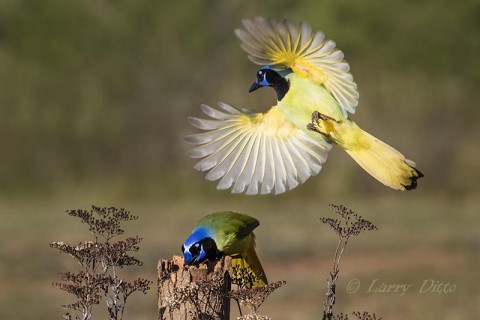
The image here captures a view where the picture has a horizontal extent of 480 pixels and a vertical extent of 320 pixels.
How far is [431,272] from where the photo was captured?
1468 cm

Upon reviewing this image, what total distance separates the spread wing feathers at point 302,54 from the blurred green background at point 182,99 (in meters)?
14.8

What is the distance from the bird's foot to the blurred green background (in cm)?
1499

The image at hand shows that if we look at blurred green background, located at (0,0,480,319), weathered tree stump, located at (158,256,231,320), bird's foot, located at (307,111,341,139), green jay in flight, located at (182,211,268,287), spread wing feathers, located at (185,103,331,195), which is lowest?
weathered tree stump, located at (158,256,231,320)

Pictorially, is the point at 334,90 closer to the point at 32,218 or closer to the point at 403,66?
the point at 32,218

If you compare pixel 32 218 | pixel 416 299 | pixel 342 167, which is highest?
pixel 342 167

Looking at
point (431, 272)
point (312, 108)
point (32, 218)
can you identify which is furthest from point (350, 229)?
point (32, 218)

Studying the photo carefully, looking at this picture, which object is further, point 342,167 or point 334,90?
point 342,167

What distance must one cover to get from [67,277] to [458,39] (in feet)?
68.4

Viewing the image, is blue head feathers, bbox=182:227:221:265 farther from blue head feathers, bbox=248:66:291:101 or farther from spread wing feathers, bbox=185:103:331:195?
blue head feathers, bbox=248:66:291:101

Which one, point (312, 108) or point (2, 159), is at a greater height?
point (2, 159)

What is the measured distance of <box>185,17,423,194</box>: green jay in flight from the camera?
235 inches

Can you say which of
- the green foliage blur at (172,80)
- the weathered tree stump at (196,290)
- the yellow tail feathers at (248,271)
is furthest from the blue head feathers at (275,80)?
the green foliage blur at (172,80)

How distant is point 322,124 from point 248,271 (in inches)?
31.8
